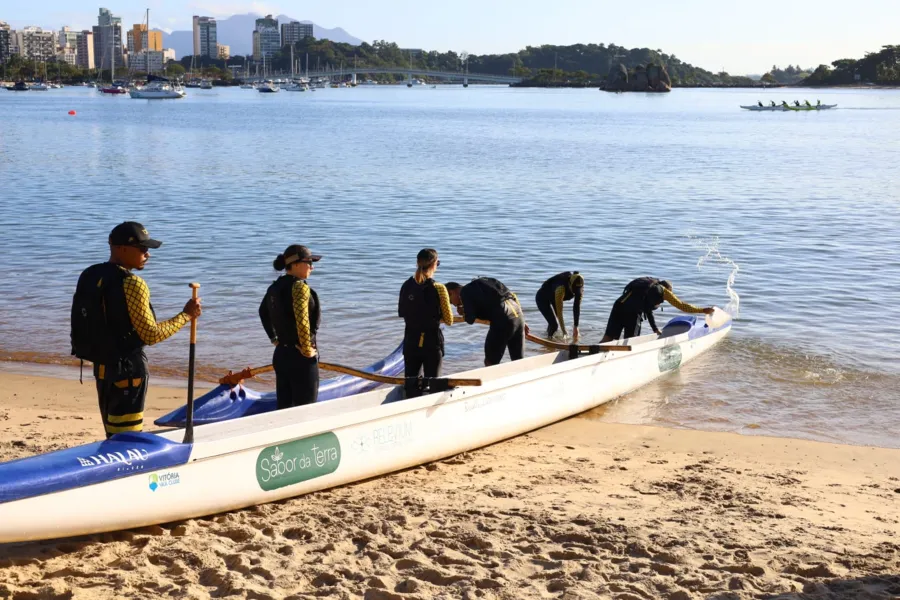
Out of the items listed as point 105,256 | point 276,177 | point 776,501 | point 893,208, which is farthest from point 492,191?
point 776,501

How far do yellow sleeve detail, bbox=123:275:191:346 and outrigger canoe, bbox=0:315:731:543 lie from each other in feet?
2.16

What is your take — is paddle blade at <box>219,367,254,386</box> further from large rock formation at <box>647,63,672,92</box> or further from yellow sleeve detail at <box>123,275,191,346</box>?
large rock formation at <box>647,63,672,92</box>

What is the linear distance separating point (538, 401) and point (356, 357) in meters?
3.88

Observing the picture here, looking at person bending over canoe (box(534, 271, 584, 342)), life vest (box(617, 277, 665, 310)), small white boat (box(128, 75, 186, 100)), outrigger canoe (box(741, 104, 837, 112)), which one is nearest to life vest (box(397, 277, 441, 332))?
person bending over canoe (box(534, 271, 584, 342))

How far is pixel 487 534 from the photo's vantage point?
5.85m

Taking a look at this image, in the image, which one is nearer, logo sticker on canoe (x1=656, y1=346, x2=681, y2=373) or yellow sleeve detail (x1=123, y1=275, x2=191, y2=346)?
yellow sleeve detail (x1=123, y1=275, x2=191, y2=346)

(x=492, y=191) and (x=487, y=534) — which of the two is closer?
(x=487, y=534)

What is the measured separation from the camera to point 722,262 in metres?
19.9

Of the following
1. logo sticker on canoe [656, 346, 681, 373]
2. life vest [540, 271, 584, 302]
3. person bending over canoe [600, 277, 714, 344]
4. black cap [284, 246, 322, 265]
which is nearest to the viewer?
black cap [284, 246, 322, 265]

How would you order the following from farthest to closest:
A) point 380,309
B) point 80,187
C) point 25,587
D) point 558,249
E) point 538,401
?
point 80,187
point 558,249
point 380,309
point 538,401
point 25,587

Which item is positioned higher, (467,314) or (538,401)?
(467,314)

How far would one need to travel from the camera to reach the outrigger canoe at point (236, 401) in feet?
25.1

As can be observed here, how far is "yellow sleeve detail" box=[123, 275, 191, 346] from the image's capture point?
5719 mm

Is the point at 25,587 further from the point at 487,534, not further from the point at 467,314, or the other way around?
the point at 467,314
